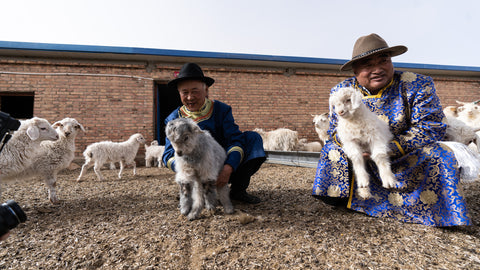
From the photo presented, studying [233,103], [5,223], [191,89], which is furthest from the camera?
[233,103]

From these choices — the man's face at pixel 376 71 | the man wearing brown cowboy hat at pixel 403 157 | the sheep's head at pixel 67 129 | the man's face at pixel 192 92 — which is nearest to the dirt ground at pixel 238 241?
the man wearing brown cowboy hat at pixel 403 157

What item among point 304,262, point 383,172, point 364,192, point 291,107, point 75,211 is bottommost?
point 75,211

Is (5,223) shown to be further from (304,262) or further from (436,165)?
(436,165)

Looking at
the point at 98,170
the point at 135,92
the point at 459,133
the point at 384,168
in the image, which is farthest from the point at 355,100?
the point at 135,92

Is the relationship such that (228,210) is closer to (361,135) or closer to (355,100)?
(361,135)

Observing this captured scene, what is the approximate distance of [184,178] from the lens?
2510mm

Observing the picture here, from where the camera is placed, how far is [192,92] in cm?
276

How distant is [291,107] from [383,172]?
8.00 metres

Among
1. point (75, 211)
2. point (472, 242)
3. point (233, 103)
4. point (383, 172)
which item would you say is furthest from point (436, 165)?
point (233, 103)

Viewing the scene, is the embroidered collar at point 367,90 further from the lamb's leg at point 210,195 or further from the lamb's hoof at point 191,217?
the lamb's hoof at point 191,217

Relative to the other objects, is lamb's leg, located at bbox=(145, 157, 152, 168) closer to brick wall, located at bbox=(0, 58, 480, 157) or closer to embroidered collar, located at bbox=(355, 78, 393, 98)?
brick wall, located at bbox=(0, 58, 480, 157)

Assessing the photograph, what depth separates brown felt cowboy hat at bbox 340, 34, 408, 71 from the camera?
2330mm

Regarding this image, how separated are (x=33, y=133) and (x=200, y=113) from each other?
2973 mm

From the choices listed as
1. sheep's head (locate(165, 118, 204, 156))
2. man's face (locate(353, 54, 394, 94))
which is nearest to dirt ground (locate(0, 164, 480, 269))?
sheep's head (locate(165, 118, 204, 156))
